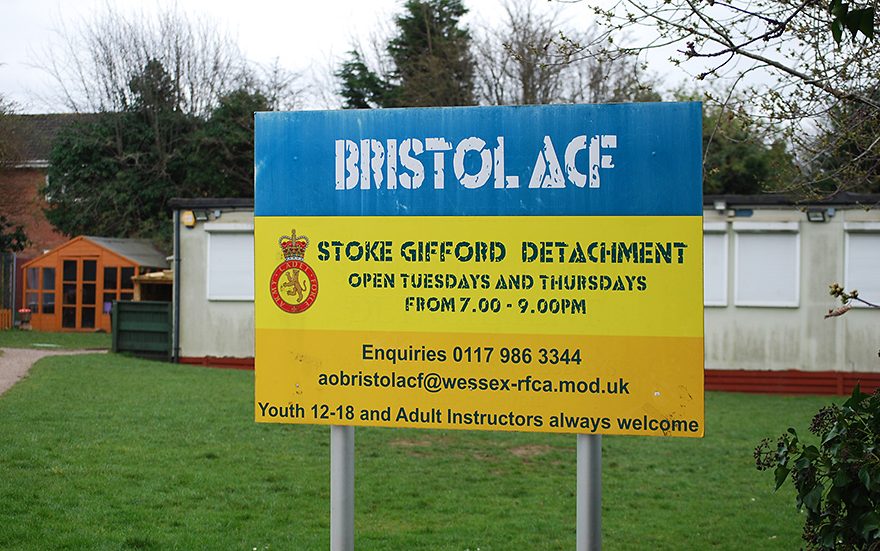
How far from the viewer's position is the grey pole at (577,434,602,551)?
5266 mm

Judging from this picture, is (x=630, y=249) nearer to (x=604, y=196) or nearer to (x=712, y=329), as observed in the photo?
(x=604, y=196)

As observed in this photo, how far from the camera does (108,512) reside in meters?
8.93

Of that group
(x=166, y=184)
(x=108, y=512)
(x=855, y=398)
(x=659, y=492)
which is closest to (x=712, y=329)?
(x=659, y=492)

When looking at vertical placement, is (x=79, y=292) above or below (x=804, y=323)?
above

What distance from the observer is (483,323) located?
5332 mm

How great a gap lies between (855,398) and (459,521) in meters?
5.05

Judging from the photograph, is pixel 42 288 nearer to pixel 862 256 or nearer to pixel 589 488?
pixel 862 256

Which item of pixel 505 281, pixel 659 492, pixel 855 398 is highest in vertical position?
pixel 505 281

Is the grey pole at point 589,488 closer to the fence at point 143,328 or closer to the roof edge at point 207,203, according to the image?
the roof edge at point 207,203

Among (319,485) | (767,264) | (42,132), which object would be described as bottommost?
(319,485)

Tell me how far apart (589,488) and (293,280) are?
72.3 inches

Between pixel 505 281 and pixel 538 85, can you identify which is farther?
pixel 538 85

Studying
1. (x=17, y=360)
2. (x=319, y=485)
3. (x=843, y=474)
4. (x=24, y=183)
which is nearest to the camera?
(x=843, y=474)

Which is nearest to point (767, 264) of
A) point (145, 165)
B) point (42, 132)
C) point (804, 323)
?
point (804, 323)
